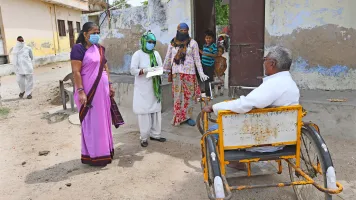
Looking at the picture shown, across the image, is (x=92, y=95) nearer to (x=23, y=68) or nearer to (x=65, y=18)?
(x=23, y=68)

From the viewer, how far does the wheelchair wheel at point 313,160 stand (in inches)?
87.9

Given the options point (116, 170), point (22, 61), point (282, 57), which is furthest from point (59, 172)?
point (22, 61)

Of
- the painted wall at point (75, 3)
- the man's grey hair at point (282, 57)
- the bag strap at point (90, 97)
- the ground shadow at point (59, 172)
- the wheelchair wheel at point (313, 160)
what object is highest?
the painted wall at point (75, 3)

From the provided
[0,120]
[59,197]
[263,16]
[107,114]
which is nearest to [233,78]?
[263,16]

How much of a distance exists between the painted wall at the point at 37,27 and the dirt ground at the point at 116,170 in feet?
34.7

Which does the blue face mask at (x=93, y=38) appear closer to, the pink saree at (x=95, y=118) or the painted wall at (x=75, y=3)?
the pink saree at (x=95, y=118)

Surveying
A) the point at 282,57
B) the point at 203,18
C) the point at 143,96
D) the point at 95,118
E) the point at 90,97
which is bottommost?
the point at 95,118

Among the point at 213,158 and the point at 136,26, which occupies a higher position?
the point at 136,26

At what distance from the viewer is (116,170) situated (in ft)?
12.4

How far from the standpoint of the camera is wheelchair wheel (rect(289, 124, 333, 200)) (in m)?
2.23

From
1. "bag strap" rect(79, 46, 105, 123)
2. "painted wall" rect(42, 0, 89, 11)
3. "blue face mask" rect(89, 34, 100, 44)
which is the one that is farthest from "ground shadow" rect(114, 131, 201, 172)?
"painted wall" rect(42, 0, 89, 11)

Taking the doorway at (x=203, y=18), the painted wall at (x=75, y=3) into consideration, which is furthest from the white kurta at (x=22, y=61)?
the painted wall at (x=75, y=3)

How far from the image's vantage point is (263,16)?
18.1ft

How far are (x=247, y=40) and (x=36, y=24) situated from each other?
14528mm
